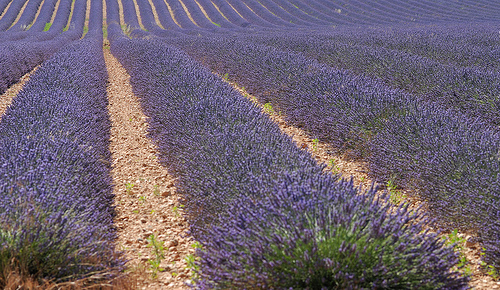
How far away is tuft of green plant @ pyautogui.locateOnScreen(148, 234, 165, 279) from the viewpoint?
97.8 inches

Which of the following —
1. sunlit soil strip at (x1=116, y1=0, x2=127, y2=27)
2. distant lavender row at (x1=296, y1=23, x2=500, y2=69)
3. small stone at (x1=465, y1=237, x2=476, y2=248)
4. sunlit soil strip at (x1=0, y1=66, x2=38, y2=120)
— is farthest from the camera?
sunlit soil strip at (x1=116, y1=0, x2=127, y2=27)

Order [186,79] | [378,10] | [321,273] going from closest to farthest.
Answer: [321,273] → [186,79] → [378,10]

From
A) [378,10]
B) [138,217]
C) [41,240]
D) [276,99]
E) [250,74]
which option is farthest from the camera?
[378,10]

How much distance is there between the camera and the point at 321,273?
1683mm

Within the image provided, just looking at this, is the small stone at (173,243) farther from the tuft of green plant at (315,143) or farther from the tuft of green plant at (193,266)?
the tuft of green plant at (315,143)

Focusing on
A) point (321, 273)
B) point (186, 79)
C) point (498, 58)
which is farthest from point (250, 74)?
point (321, 273)

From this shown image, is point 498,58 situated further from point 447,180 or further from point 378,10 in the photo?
point 378,10

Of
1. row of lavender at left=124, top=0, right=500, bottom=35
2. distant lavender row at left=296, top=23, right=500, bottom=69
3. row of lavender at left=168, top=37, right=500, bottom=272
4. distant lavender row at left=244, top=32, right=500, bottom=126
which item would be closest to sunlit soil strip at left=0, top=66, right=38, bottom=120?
row of lavender at left=168, top=37, right=500, bottom=272

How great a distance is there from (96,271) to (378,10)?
27.1m

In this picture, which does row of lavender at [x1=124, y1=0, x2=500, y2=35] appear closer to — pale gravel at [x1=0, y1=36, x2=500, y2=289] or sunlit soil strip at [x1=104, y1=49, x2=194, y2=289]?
pale gravel at [x1=0, y1=36, x2=500, y2=289]

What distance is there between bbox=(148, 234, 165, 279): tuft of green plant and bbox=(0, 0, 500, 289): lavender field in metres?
0.01

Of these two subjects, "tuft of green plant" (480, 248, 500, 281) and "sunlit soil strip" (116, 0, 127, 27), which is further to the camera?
"sunlit soil strip" (116, 0, 127, 27)

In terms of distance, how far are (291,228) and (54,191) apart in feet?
5.13

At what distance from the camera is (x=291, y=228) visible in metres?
1.81
